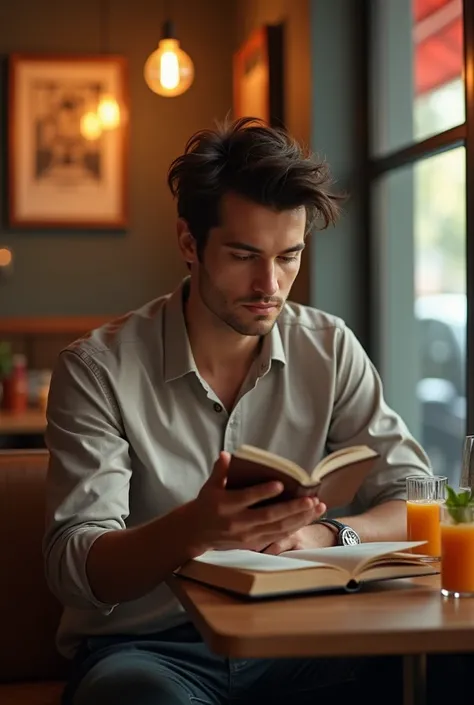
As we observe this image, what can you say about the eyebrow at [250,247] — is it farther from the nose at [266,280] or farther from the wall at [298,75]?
the wall at [298,75]

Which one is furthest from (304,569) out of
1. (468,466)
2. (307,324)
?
(307,324)

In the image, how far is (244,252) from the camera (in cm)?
190

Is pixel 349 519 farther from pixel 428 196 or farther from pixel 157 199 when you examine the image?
pixel 157 199

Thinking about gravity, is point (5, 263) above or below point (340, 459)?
above

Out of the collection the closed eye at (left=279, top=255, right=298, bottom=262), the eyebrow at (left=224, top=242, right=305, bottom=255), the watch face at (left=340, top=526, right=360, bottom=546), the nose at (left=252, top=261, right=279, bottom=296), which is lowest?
the watch face at (left=340, top=526, right=360, bottom=546)

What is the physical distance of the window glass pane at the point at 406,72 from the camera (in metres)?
3.29

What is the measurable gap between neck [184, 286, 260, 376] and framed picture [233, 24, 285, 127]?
1850 millimetres

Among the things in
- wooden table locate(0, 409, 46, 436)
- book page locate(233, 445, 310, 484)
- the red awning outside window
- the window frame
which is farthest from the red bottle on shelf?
book page locate(233, 445, 310, 484)

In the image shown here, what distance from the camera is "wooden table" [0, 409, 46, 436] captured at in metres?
4.01

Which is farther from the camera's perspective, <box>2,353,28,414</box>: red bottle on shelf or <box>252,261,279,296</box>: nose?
<box>2,353,28,414</box>: red bottle on shelf

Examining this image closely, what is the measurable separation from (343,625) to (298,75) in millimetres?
2745

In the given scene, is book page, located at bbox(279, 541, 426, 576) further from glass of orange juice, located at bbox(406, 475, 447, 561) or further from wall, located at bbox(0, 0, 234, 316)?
wall, located at bbox(0, 0, 234, 316)

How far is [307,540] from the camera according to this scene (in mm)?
1698

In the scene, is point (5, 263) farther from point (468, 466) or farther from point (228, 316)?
point (468, 466)
